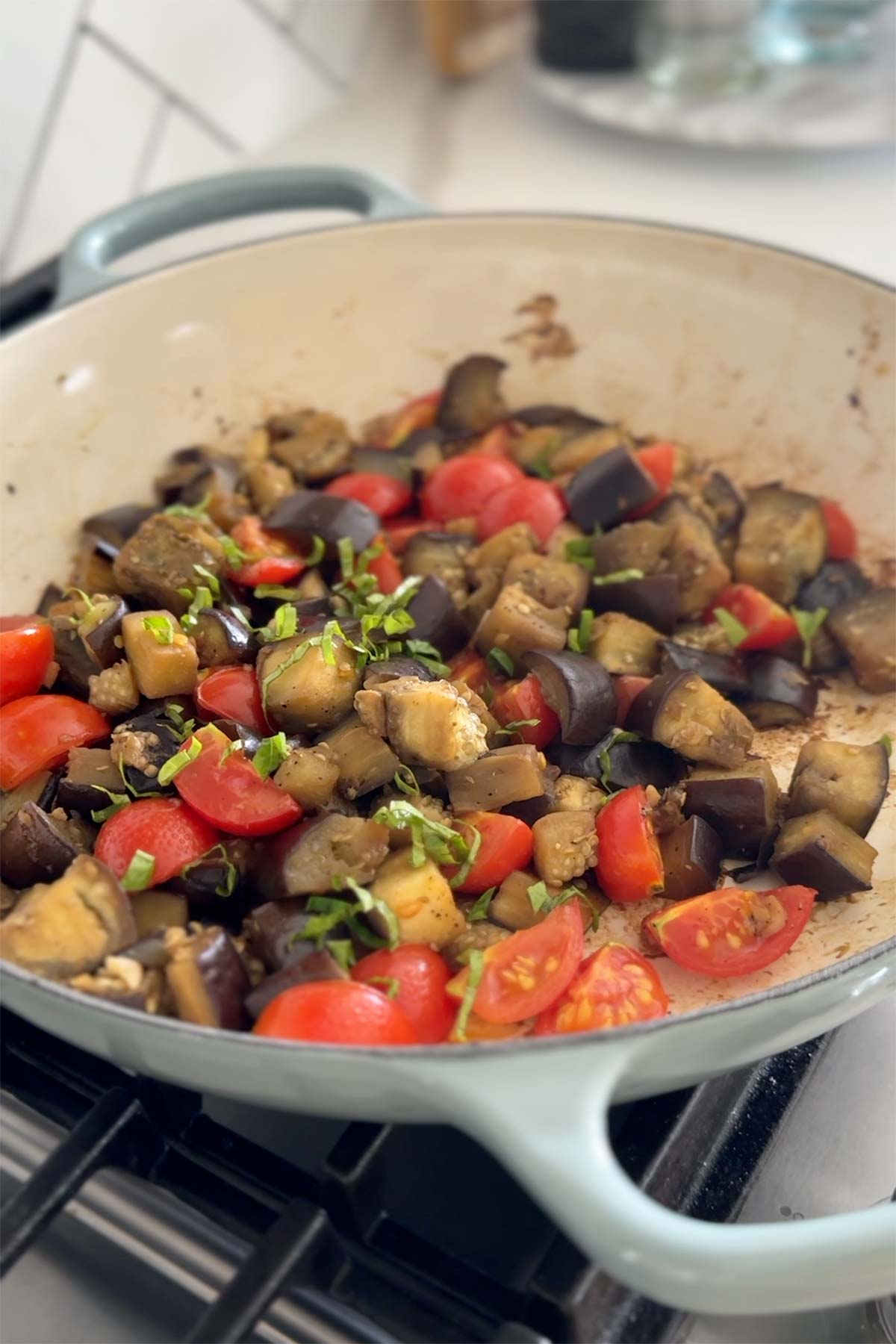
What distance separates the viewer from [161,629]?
3.64 ft

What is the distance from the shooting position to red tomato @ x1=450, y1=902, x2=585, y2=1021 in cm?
91

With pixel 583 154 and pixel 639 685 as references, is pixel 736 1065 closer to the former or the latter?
pixel 639 685

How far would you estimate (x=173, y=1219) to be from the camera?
2.78 feet

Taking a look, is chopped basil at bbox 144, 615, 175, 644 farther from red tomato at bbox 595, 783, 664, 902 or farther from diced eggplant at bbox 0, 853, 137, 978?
red tomato at bbox 595, 783, 664, 902

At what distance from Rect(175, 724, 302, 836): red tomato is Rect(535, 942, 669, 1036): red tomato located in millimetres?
284

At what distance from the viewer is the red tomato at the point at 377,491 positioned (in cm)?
146

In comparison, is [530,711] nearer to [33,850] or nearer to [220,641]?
[220,641]

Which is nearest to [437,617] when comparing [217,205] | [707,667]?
[707,667]

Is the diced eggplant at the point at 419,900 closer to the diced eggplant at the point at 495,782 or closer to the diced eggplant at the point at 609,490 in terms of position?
the diced eggplant at the point at 495,782

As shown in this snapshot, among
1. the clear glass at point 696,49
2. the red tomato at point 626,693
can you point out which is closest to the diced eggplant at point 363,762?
the red tomato at point 626,693

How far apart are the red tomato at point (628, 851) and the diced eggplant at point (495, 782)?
7cm

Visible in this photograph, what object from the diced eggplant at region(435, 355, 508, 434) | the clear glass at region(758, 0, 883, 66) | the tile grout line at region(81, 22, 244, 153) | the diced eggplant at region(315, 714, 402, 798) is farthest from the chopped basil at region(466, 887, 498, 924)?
the clear glass at region(758, 0, 883, 66)

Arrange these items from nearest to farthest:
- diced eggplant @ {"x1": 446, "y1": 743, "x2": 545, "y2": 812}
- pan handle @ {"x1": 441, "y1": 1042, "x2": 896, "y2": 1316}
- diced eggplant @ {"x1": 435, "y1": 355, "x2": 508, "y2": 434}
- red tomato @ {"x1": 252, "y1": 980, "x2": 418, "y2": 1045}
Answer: pan handle @ {"x1": 441, "y1": 1042, "x2": 896, "y2": 1316} → red tomato @ {"x1": 252, "y1": 980, "x2": 418, "y2": 1045} → diced eggplant @ {"x1": 446, "y1": 743, "x2": 545, "y2": 812} → diced eggplant @ {"x1": 435, "y1": 355, "x2": 508, "y2": 434}

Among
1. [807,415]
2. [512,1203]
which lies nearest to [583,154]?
[807,415]
